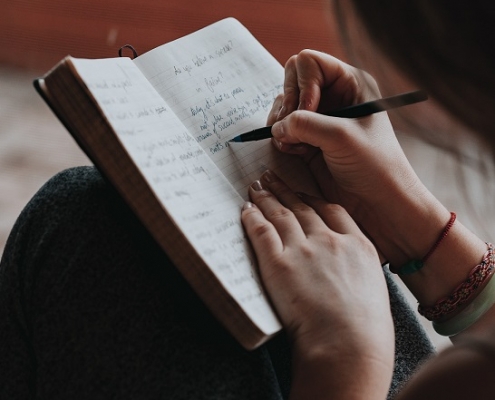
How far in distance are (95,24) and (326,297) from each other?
50.6 inches

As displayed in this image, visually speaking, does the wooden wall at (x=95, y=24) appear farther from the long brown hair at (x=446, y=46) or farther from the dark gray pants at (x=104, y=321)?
the long brown hair at (x=446, y=46)

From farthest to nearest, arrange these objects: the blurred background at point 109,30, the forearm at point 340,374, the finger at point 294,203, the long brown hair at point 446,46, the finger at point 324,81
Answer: the blurred background at point 109,30 < the finger at point 324,81 < the finger at point 294,203 < the forearm at point 340,374 < the long brown hair at point 446,46

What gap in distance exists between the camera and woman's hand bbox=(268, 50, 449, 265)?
2.15ft

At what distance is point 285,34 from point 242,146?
3.43 feet

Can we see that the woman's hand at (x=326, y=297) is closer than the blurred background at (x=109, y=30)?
Yes

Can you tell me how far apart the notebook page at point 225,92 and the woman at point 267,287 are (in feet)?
0.08

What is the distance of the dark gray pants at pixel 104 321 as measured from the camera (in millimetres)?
518

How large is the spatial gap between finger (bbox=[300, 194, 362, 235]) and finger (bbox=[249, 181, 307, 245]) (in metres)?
0.03

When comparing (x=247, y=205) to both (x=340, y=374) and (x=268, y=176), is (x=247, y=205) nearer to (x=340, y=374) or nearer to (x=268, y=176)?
(x=268, y=176)

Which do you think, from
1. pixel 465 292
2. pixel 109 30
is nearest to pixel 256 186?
pixel 465 292

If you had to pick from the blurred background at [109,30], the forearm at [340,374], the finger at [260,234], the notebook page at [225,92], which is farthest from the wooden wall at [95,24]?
the forearm at [340,374]

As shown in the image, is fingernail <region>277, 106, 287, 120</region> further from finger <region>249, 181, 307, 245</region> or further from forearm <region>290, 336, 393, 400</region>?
forearm <region>290, 336, 393, 400</region>

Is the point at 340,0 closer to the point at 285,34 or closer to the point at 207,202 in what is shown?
the point at 207,202

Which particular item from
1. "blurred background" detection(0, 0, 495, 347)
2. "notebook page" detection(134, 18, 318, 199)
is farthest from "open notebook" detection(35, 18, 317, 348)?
"blurred background" detection(0, 0, 495, 347)
